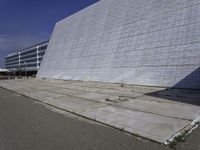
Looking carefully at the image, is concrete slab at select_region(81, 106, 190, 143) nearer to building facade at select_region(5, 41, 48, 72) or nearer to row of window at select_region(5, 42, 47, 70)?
building facade at select_region(5, 41, 48, 72)

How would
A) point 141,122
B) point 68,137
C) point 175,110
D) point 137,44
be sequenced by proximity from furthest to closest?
point 137,44 < point 175,110 < point 141,122 < point 68,137

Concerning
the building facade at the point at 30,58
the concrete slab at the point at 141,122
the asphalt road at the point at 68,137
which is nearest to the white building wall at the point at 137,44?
the concrete slab at the point at 141,122

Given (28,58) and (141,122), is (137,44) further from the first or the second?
(28,58)

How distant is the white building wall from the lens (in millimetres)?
12217

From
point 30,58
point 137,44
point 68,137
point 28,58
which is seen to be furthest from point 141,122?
point 28,58

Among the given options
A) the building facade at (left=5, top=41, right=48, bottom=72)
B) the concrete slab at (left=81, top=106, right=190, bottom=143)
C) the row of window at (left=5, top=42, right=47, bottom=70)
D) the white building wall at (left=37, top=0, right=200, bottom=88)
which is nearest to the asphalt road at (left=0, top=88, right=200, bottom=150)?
the concrete slab at (left=81, top=106, right=190, bottom=143)

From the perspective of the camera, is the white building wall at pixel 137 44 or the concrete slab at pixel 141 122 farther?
the white building wall at pixel 137 44

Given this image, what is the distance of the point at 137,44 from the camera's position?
1606 cm

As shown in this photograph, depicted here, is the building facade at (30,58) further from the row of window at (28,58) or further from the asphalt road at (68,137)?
the asphalt road at (68,137)

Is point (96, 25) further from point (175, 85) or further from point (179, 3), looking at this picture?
point (175, 85)

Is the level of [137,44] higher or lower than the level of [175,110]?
higher

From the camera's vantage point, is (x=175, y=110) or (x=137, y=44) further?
(x=137, y=44)

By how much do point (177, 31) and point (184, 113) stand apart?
8769 mm

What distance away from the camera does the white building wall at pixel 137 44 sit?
1222 cm
